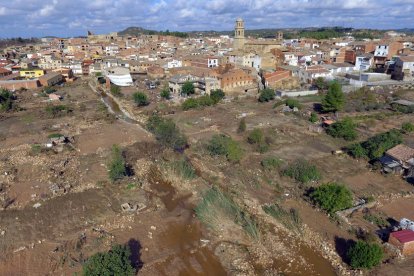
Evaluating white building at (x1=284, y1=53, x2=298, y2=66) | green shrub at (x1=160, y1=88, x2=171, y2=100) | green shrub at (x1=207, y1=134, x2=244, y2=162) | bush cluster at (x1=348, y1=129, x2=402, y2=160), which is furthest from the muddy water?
white building at (x1=284, y1=53, x2=298, y2=66)

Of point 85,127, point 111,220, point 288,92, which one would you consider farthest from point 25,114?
point 288,92

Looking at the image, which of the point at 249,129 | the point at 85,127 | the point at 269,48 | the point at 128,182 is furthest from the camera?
the point at 269,48

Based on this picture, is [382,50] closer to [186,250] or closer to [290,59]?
[290,59]

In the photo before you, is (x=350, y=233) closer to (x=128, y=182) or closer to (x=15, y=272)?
(x=128, y=182)

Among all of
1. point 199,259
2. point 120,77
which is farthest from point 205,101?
point 199,259

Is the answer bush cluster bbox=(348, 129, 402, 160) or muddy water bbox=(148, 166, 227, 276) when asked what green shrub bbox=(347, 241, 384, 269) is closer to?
muddy water bbox=(148, 166, 227, 276)
